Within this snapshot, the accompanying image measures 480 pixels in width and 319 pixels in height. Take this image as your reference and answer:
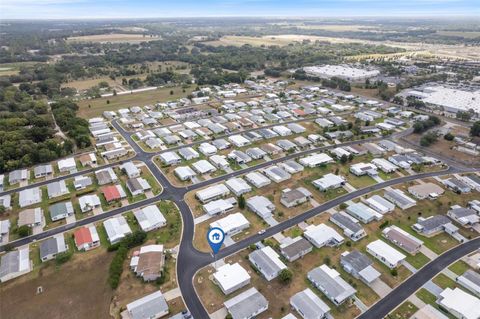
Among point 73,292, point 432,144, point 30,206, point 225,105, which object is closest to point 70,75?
point 225,105

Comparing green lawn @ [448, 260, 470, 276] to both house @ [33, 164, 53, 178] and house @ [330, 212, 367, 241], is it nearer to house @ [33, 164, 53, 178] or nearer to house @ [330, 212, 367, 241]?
house @ [330, 212, 367, 241]

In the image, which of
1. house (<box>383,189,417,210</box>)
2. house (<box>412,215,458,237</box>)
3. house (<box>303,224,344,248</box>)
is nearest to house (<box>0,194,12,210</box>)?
house (<box>303,224,344,248</box>)

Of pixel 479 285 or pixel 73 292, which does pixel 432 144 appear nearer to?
pixel 479 285

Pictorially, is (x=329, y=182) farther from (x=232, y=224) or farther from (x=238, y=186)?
(x=232, y=224)

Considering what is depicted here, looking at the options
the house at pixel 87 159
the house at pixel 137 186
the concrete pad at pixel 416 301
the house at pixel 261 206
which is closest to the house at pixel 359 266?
the concrete pad at pixel 416 301

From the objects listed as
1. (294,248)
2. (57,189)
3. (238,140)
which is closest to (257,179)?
(294,248)
